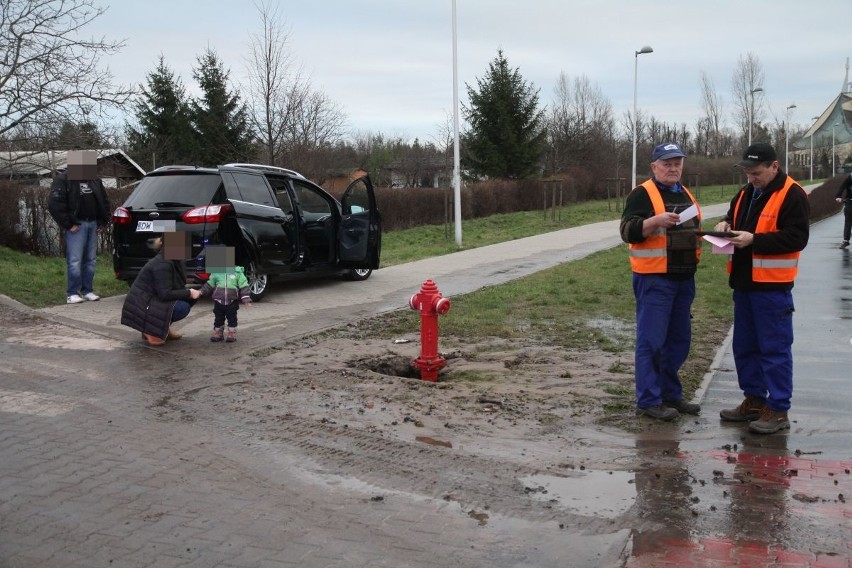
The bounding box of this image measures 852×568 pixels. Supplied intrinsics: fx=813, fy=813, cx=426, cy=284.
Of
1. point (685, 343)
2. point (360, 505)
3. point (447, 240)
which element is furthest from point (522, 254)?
point (360, 505)

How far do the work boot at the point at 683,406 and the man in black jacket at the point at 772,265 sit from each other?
1.45ft

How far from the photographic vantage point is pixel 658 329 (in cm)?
598

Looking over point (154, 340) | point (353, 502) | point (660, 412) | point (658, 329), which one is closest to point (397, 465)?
point (353, 502)

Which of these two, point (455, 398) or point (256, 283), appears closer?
point (455, 398)

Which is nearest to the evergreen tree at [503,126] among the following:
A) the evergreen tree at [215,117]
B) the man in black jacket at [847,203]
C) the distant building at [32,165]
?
the evergreen tree at [215,117]

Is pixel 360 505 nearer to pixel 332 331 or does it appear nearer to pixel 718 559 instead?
pixel 718 559

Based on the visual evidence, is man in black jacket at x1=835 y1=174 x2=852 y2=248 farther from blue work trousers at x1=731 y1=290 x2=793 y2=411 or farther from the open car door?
blue work trousers at x1=731 y1=290 x2=793 y2=411

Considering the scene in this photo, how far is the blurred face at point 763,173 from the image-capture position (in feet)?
18.9

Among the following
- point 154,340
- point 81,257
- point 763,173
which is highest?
point 763,173

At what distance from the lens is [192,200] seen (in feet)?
34.2

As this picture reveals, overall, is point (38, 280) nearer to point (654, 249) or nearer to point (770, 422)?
point (654, 249)

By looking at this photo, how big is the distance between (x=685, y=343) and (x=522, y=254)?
40.3 ft

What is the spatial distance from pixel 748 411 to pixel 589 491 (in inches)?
76.9

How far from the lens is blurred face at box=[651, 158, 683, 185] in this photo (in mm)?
5984
